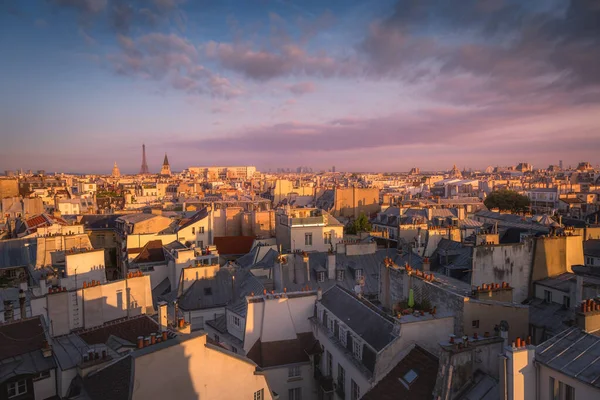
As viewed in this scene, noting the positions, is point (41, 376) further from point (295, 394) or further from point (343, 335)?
point (343, 335)

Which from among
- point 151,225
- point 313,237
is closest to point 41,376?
point 313,237

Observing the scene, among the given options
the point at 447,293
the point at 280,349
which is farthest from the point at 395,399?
the point at 280,349

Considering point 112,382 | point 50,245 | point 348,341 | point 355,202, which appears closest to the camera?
point 112,382

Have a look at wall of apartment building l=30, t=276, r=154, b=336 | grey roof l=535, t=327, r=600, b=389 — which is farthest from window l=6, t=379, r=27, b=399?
grey roof l=535, t=327, r=600, b=389

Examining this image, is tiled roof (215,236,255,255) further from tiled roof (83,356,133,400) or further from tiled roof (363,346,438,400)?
tiled roof (363,346,438,400)

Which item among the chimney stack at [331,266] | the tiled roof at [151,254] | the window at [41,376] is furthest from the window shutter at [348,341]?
the tiled roof at [151,254]

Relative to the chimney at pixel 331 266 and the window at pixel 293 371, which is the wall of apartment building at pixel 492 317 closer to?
the window at pixel 293 371
